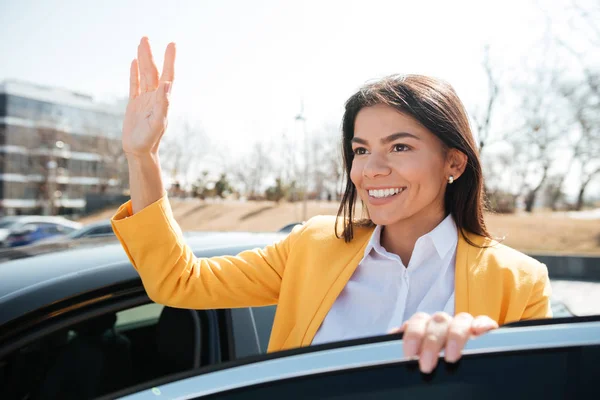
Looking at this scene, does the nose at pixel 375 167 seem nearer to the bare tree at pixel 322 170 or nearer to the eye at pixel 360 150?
the eye at pixel 360 150

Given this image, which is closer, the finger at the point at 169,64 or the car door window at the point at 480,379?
the car door window at the point at 480,379

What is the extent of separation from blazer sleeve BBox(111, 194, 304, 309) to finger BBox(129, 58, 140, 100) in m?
0.36

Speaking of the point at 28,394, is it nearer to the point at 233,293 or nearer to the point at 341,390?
the point at 233,293

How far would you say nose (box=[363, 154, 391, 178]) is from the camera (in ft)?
5.30

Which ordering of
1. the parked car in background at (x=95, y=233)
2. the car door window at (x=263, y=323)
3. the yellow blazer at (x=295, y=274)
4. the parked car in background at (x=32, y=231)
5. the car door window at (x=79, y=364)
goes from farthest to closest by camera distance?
the parked car in background at (x=32, y=231) < the parked car in background at (x=95, y=233) < the car door window at (x=263, y=323) < the car door window at (x=79, y=364) < the yellow blazer at (x=295, y=274)

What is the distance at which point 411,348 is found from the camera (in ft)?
3.27

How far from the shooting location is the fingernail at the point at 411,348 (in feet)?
3.26

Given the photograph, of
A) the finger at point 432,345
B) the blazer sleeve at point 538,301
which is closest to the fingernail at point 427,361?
the finger at point 432,345

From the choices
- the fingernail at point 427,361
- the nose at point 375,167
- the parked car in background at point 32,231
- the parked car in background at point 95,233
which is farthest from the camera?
the parked car in background at point 32,231

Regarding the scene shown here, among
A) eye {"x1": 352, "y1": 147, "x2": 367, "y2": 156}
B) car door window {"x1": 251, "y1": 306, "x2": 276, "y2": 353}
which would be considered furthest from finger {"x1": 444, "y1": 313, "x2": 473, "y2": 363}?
car door window {"x1": 251, "y1": 306, "x2": 276, "y2": 353}

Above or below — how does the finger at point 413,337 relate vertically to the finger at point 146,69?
below

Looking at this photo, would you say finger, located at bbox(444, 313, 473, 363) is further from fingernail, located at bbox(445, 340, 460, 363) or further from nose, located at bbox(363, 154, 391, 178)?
nose, located at bbox(363, 154, 391, 178)

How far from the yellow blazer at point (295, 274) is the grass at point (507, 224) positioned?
7384mm

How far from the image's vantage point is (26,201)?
66250 mm
